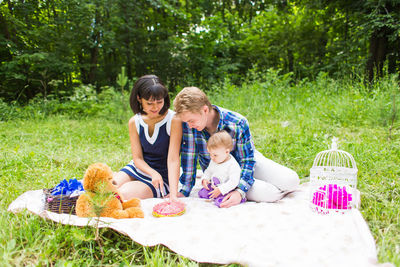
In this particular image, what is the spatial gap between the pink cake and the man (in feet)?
1.17

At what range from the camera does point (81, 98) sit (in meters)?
8.98

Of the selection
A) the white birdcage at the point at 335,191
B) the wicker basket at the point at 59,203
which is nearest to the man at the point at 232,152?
the white birdcage at the point at 335,191

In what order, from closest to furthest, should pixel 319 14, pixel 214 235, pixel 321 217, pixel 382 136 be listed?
pixel 214 235, pixel 321 217, pixel 382 136, pixel 319 14

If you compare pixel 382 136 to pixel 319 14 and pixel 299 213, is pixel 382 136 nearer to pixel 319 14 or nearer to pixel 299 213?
pixel 299 213

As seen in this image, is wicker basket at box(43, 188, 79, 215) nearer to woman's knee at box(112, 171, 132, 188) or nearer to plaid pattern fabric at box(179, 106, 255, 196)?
woman's knee at box(112, 171, 132, 188)

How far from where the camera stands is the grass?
158 cm

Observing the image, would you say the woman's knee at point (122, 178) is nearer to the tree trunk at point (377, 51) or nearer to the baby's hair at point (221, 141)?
the baby's hair at point (221, 141)

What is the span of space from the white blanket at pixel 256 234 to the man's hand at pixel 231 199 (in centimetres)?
6

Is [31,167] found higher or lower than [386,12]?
lower

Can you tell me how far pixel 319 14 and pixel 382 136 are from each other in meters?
6.32

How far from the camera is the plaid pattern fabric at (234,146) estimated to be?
2342 mm

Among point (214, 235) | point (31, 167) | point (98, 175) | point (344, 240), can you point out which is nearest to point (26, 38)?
point (31, 167)

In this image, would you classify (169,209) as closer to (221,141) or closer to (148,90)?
(221,141)

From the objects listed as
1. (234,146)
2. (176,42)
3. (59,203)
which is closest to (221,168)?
(234,146)
